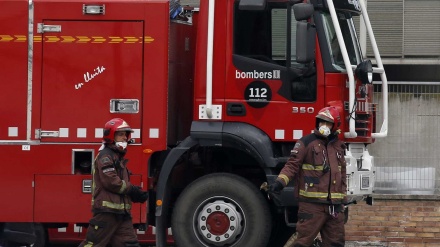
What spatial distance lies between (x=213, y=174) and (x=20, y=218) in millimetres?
2168

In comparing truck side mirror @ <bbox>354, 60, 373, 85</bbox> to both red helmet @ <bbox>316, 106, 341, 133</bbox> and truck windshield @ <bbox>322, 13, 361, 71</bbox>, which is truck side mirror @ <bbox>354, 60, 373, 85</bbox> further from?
red helmet @ <bbox>316, 106, 341, 133</bbox>

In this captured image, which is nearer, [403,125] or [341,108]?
[341,108]

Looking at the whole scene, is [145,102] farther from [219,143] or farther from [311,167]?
[311,167]

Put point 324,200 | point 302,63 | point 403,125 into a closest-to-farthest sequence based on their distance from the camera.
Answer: point 324,200 < point 302,63 < point 403,125

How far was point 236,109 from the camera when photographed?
11344 mm

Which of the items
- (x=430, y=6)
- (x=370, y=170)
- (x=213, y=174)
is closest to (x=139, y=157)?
(x=213, y=174)

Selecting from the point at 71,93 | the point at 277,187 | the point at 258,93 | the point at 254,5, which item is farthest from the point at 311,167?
the point at 71,93

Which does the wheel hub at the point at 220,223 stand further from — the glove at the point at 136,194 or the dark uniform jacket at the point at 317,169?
the glove at the point at 136,194

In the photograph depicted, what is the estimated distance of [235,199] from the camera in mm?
11289

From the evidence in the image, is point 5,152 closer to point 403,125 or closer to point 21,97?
point 21,97

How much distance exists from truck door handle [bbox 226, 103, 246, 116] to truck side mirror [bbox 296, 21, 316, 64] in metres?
0.83

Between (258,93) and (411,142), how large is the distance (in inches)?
186

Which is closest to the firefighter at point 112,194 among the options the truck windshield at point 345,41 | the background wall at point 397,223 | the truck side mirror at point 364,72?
the truck windshield at point 345,41

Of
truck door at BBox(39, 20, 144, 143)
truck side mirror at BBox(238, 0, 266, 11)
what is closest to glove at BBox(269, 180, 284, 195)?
truck door at BBox(39, 20, 144, 143)
